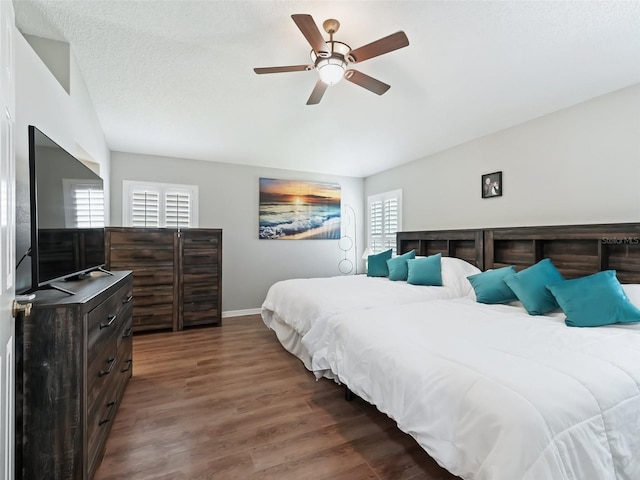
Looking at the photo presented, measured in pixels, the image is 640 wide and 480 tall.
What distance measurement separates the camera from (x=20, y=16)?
5.65ft

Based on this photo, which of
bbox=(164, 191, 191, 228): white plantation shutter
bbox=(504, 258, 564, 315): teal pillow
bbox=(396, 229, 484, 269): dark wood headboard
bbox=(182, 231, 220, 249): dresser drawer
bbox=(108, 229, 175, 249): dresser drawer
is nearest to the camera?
bbox=(504, 258, 564, 315): teal pillow

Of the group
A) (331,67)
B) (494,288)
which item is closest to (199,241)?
(331,67)

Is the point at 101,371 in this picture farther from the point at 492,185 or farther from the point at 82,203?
the point at 492,185

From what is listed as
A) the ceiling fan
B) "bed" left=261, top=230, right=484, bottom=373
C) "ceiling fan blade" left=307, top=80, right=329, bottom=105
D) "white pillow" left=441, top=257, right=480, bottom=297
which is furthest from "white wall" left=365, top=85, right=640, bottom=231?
"ceiling fan blade" left=307, top=80, right=329, bottom=105

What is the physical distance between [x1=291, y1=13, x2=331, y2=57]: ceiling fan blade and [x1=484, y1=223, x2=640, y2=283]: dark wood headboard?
2.62m

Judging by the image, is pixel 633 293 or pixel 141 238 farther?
pixel 141 238

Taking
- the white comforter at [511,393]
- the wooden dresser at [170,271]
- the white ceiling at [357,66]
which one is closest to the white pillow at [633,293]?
the white comforter at [511,393]

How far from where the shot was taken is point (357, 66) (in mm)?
2229

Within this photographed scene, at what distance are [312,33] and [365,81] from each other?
57 cm

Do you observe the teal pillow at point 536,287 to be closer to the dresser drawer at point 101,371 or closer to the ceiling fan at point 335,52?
the ceiling fan at point 335,52

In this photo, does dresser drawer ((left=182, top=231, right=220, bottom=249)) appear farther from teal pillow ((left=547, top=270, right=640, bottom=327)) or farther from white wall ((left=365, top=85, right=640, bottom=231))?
teal pillow ((left=547, top=270, right=640, bottom=327))

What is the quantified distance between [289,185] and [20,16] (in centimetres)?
367

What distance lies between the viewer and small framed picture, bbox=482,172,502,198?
3.37 m

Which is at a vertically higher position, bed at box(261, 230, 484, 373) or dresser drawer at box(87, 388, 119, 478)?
bed at box(261, 230, 484, 373)
